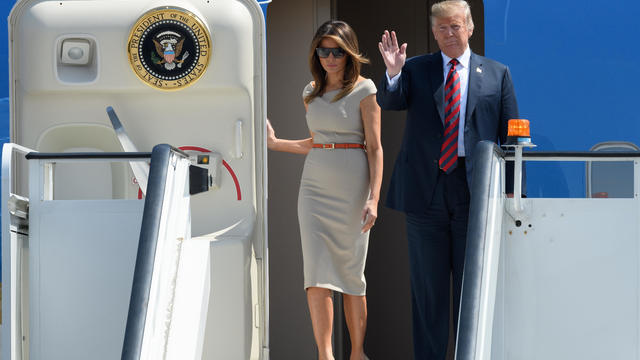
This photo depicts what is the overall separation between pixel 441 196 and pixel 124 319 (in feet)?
4.58

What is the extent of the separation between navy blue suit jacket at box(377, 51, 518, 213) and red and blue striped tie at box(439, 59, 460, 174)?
2cm

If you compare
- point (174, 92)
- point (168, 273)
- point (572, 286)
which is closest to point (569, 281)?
point (572, 286)

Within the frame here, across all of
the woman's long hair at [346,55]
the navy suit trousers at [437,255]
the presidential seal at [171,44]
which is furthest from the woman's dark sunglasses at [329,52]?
the navy suit trousers at [437,255]

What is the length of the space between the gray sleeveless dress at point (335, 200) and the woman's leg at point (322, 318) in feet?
0.17

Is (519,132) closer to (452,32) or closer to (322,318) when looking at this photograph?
(452,32)

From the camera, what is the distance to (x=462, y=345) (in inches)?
116

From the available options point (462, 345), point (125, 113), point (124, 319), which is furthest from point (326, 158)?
point (462, 345)

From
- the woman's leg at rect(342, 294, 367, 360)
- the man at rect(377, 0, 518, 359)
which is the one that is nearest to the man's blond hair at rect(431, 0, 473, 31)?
the man at rect(377, 0, 518, 359)

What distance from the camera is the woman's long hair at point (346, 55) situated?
425 centimetres

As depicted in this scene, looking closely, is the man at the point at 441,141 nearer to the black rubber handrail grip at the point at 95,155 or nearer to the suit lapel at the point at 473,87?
the suit lapel at the point at 473,87

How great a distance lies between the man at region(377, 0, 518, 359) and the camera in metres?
3.83

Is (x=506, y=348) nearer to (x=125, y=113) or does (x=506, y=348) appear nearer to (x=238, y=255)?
A: (x=238, y=255)

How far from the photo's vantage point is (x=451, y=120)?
12.7 ft

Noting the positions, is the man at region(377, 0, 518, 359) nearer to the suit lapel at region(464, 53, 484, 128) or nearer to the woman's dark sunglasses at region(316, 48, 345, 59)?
the suit lapel at region(464, 53, 484, 128)
